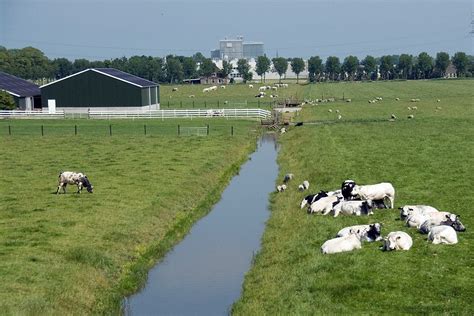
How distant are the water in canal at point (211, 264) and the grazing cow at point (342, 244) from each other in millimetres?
2859

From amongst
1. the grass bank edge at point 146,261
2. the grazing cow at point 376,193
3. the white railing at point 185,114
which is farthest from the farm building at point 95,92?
the grazing cow at point 376,193

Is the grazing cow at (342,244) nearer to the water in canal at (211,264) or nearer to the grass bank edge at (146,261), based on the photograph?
the water in canal at (211,264)

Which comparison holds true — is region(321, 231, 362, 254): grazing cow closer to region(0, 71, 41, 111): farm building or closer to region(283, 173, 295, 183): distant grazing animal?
region(283, 173, 295, 183): distant grazing animal

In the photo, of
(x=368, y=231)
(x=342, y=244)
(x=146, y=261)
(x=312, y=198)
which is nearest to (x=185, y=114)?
(x=312, y=198)

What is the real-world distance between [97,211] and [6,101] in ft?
190

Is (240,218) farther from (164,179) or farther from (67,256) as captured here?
(67,256)

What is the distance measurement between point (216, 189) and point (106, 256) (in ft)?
47.7

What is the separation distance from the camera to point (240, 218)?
96.8ft

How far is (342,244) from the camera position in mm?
19812

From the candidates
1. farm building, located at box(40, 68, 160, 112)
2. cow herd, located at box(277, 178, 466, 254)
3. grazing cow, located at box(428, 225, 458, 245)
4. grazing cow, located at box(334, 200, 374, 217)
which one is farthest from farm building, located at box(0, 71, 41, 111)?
grazing cow, located at box(428, 225, 458, 245)

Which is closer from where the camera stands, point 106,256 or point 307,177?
point 106,256

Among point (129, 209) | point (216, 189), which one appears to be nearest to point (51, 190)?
point (129, 209)

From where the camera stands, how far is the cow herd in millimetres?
19609

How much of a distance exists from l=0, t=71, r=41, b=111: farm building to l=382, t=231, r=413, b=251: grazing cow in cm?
7146
